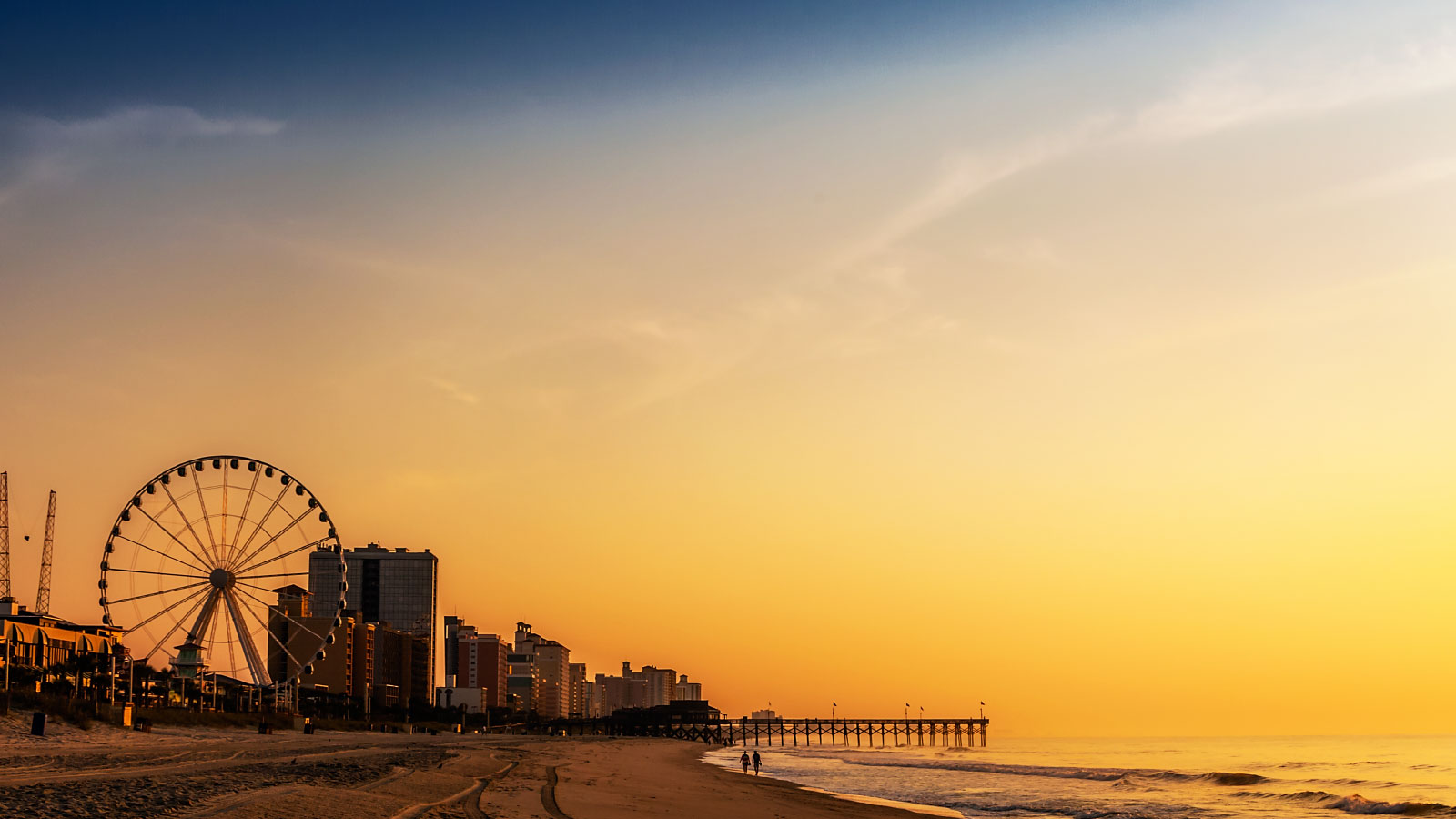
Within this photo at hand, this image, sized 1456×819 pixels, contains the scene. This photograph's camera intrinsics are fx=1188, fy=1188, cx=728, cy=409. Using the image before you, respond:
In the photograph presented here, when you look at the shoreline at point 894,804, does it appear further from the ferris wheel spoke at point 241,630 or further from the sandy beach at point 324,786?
the ferris wheel spoke at point 241,630

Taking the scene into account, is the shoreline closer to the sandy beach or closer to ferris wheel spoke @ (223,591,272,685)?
the sandy beach

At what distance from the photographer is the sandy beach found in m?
19.7

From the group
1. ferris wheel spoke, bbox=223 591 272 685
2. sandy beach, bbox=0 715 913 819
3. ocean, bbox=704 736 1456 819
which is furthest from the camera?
ferris wheel spoke, bbox=223 591 272 685

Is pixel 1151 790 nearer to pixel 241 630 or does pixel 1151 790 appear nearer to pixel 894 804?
pixel 894 804

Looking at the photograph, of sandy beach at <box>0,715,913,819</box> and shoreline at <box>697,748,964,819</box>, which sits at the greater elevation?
sandy beach at <box>0,715,913,819</box>

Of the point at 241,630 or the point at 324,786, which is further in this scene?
the point at 241,630

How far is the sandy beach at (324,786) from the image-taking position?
64.7 feet

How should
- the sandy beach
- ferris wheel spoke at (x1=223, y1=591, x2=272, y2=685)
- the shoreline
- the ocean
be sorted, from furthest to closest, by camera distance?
ferris wheel spoke at (x1=223, y1=591, x2=272, y2=685) < the ocean < the shoreline < the sandy beach

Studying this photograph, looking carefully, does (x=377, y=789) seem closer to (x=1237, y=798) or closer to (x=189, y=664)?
(x=1237, y=798)

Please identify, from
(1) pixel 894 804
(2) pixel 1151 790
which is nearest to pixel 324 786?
(1) pixel 894 804

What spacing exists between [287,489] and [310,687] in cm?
7767

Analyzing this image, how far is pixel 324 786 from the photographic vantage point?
2647 cm

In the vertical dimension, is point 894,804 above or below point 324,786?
below

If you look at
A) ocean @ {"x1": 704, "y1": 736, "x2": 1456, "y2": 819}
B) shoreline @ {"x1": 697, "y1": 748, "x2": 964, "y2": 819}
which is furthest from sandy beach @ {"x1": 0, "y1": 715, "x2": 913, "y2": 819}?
ocean @ {"x1": 704, "y1": 736, "x2": 1456, "y2": 819}
